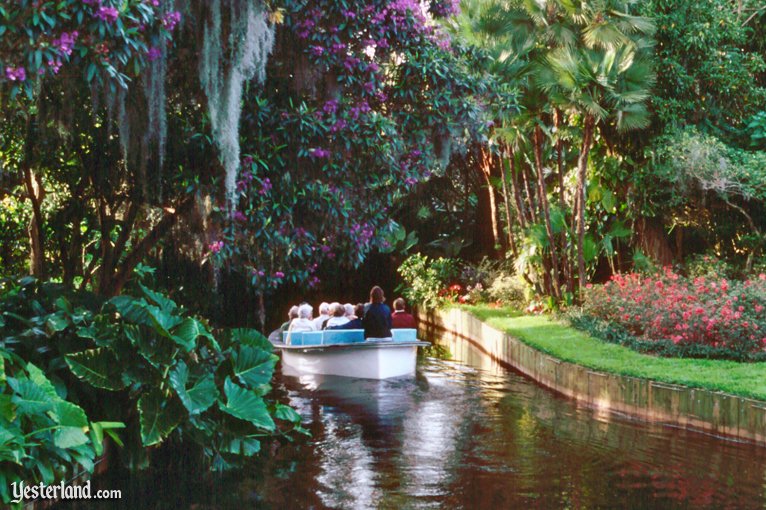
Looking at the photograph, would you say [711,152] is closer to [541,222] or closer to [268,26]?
[541,222]

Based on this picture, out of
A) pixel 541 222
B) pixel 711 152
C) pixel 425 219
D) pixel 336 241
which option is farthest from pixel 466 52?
pixel 425 219

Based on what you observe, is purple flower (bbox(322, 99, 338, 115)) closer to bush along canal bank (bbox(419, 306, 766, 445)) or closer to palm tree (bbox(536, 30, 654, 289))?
bush along canal bank (bbox(419, 306, 766, 445))

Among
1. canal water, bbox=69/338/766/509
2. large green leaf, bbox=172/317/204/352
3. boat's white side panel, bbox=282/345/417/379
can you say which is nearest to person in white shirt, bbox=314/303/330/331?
boat's white side panel, bbox=282/345/417/379

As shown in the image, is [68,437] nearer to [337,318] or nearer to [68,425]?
[68,425]

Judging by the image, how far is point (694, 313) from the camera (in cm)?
1455

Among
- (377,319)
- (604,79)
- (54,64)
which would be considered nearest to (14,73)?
(54,64)

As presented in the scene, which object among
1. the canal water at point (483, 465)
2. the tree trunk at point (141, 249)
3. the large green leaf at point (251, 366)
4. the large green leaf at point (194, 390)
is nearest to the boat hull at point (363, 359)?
the canal water at point (483, 465)

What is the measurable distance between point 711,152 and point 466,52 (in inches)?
346

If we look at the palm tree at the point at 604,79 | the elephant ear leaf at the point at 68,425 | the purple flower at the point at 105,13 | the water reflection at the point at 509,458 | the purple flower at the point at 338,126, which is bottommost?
the water reflection at the point at 509,458

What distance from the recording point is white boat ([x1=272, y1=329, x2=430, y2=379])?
16.7 m

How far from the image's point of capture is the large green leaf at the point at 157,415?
8141 millimetres

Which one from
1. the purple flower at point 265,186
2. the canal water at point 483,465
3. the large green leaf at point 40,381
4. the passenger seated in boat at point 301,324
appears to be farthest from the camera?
the passenger seated in boat at point 301,324

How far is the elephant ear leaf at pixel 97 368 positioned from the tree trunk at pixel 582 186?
14.4m

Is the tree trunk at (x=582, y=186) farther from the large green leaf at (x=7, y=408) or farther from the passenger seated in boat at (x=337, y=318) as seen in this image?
the large green leaf at (x=7, y=408)
